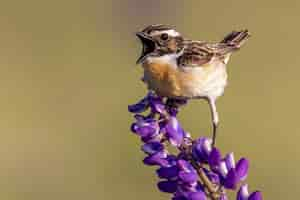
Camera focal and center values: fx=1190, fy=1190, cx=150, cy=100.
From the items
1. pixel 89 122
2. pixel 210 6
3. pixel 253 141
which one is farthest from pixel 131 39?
pixel 253 141

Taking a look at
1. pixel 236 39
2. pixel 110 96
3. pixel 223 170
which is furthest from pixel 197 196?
pixel 110 96

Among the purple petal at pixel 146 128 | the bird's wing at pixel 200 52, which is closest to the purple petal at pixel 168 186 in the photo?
the purple petal at pixel 146 128

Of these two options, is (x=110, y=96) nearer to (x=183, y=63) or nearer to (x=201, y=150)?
(x=183, y=63)

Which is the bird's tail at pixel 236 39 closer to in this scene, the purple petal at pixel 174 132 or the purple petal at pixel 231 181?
the purple petal at pixel 174 132

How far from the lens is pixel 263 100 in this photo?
62.6 ft

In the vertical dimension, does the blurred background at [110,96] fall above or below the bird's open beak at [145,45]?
above

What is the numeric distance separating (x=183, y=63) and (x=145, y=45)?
101 centimetres

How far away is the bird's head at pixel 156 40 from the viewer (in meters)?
6.80

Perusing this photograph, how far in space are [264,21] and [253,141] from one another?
5989 mm

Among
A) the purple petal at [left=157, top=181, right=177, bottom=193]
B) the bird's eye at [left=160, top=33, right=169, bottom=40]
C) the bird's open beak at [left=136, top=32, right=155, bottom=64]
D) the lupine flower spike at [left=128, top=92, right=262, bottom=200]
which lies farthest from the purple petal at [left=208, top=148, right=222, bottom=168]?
the bird's eye at [left=160, top=33, right=169, bottom=40]

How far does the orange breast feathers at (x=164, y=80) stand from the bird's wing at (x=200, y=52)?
0.37ft

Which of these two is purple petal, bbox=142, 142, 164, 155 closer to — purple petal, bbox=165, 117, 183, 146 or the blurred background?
purple petal, bbox=165, 117, 183, 146

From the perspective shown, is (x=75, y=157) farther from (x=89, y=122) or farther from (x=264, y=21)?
(x=264, y=21)

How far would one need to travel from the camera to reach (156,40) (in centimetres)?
689
